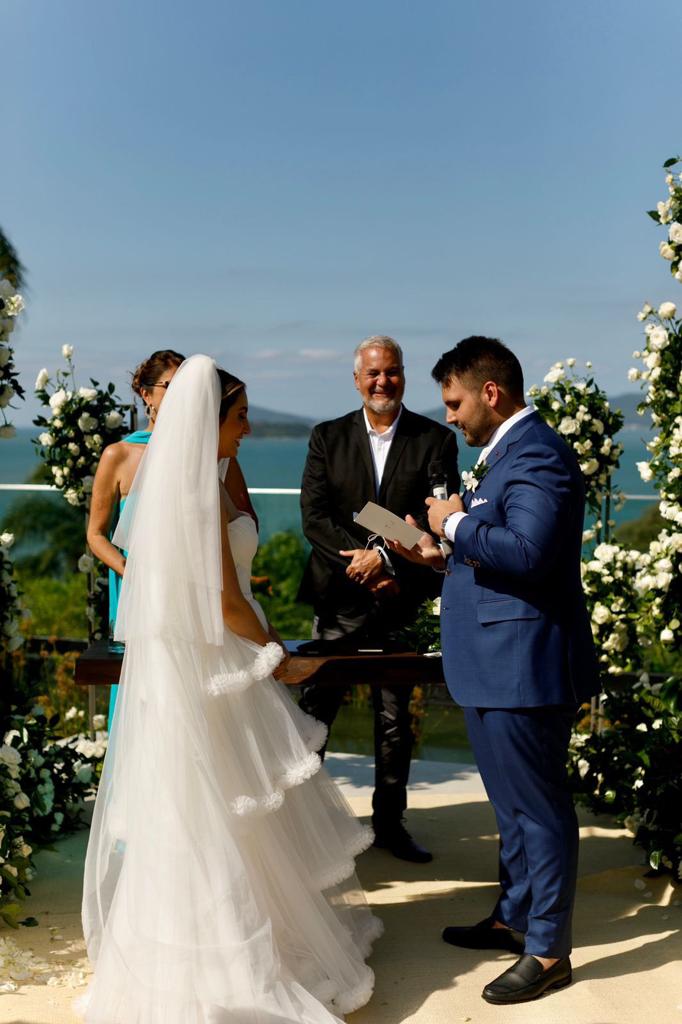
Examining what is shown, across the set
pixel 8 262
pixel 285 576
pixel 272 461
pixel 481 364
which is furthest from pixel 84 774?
pixel 272 461

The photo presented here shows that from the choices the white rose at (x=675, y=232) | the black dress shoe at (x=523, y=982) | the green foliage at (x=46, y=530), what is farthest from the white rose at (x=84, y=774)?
the green foliage at (x=46, y=530)

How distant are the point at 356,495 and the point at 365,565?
1.34 ft

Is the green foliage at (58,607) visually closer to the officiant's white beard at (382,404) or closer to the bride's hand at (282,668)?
the officiant's white beard at (382,404)

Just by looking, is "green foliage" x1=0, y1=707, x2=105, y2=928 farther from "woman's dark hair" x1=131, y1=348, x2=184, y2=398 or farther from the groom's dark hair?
the groom's dark hair

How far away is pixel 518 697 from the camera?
3.65 meters

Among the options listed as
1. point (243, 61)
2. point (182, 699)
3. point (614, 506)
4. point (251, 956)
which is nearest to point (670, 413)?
point (614, 506)

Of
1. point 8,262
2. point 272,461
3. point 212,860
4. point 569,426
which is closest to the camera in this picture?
point 212,860

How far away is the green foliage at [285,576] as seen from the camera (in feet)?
38.2

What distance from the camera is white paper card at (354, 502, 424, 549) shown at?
388 cm

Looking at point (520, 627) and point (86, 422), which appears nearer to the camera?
point (520, 627)

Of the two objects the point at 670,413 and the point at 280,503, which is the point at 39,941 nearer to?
the point at 670,413

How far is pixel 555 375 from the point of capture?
20.8ft

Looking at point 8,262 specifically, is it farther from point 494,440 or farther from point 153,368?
point 494,440

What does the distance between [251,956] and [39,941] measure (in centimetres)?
127
